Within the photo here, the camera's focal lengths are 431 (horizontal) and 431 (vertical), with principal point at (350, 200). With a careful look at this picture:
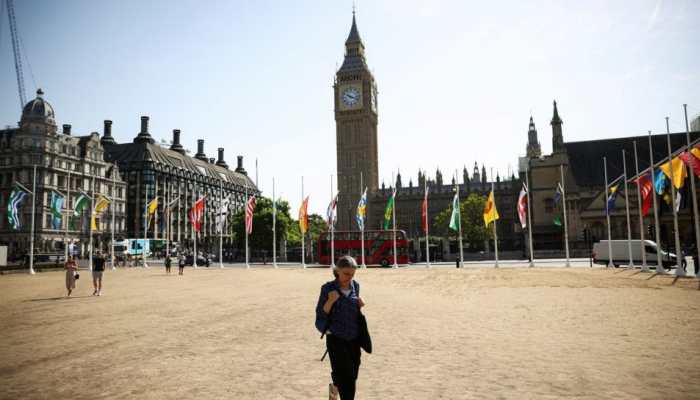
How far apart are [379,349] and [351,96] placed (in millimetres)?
106580

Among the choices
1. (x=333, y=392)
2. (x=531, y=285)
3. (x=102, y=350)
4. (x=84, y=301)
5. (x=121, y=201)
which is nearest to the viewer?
(x=333, y=392)

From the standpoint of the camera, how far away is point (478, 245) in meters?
85.9

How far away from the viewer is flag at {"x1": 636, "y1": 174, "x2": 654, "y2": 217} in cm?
2897

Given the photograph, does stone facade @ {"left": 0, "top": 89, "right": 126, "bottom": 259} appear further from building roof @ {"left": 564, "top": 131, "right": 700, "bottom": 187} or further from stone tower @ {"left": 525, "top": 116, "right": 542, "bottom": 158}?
stone tower @ {"left": 525, "top": 116, "right": 542, "bottom": 158}

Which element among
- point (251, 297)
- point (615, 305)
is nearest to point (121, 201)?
point (251, 297)

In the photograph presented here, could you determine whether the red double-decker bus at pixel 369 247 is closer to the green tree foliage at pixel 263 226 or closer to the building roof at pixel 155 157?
the green tree foliage at pixel 263 226

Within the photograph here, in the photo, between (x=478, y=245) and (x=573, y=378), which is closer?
(x=573, y=378)

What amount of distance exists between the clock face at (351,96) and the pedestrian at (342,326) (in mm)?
109268

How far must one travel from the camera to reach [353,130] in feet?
372

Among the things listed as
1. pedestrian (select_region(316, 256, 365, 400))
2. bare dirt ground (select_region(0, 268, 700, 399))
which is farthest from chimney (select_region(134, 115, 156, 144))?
pedestrian (select_region(316, 256, 365, 400))

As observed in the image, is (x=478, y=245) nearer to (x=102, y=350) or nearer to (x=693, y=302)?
(x=693, y=302)

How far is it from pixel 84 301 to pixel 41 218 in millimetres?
60190

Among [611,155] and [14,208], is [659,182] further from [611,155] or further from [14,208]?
[611,155]

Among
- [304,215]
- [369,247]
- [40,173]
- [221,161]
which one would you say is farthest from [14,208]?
[221,161]
